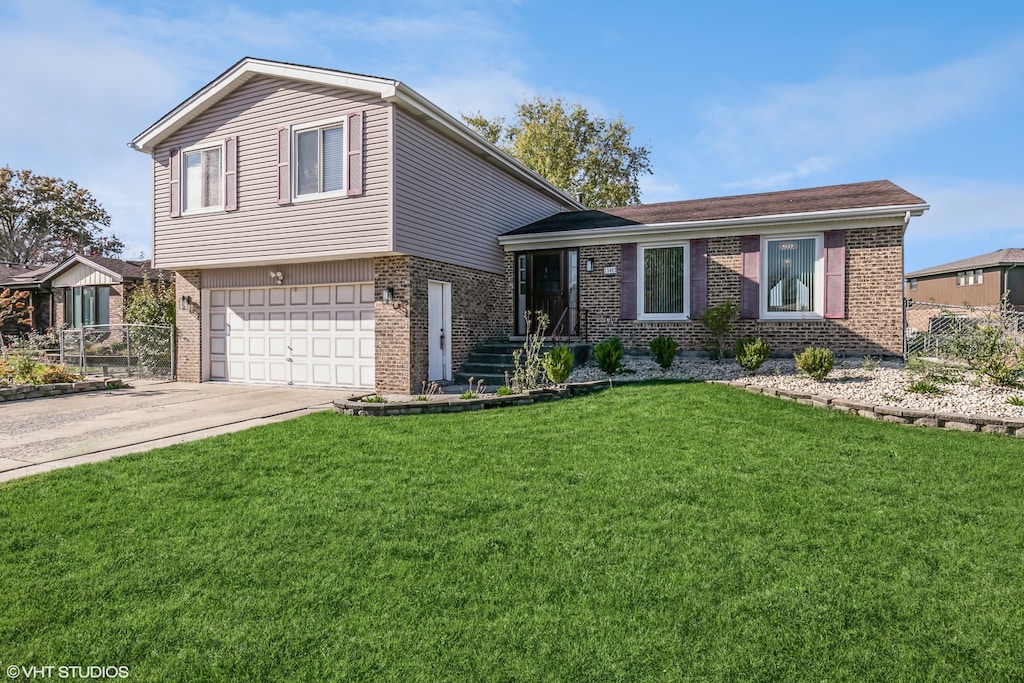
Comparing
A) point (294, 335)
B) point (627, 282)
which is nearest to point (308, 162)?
point (294, 335)

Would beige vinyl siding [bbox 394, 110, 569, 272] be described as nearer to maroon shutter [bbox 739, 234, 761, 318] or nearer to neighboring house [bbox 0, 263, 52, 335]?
maroon shutter [bbox 739, 234, 761, 318]

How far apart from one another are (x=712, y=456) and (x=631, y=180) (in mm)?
27983

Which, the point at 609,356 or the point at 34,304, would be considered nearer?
the point at 609,356

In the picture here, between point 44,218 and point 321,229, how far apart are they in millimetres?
37118

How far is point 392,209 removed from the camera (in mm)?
10586

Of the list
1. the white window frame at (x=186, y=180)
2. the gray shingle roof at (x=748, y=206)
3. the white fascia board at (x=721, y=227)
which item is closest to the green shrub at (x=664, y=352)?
the white fascia board at (x=721, y=227)

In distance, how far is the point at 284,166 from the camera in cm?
1156

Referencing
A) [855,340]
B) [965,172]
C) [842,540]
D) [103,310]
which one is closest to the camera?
[842,540]

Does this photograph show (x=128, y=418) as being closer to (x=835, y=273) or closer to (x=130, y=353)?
(x=130, y=353)

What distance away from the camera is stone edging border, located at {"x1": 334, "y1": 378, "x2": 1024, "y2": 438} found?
6.87 metres

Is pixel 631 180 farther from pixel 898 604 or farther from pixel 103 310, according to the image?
pixel 898 604

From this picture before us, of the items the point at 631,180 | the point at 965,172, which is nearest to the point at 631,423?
the point at 965,172

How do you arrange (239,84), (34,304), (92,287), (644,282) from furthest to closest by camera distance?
(34,304)
(92,287)
(644,282)
(239,84)

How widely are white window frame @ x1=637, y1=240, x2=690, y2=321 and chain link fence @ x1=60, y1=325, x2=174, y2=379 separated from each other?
37.8 feet
